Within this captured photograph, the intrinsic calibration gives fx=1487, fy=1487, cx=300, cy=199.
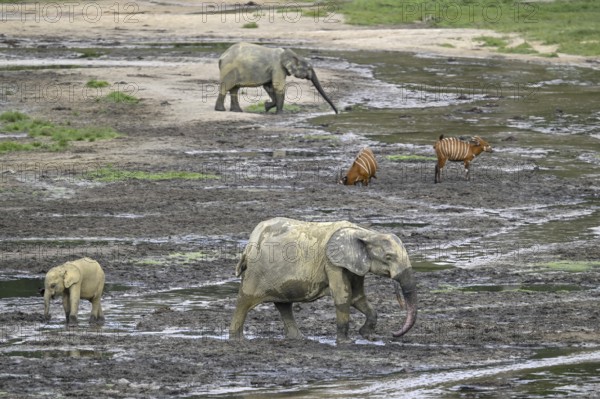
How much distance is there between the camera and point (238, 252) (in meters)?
19.4

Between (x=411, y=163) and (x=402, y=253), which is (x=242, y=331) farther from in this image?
(x=411, y=163)

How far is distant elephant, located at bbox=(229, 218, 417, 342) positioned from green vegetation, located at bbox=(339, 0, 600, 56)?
35559mm

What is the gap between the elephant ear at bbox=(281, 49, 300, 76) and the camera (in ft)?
109

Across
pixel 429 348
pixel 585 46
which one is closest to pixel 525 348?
pixel 429 348

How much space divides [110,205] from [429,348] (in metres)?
9.24

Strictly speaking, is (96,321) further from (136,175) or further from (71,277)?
(136,175)

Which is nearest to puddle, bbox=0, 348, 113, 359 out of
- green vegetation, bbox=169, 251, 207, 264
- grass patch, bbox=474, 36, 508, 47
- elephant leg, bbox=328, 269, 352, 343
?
elephant leg, bbox=328, 269, 352, 343

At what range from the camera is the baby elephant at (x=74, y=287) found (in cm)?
1509

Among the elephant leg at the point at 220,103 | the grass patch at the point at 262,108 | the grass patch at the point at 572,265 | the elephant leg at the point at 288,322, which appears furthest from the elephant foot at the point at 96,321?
the grass patch at the point at 262,108

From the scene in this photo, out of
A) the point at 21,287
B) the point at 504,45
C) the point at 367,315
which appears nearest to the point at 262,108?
the point at 504,45

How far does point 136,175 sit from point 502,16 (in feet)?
110

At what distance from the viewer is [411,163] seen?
2698 centimetres

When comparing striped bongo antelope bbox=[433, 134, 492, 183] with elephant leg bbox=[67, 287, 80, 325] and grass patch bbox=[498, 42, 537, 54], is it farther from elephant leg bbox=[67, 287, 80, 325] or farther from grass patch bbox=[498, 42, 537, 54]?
grass patch bbox=[498, 42, 537, 54]

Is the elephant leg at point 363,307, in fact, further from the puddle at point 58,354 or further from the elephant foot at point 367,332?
the puddle at point 58,354
